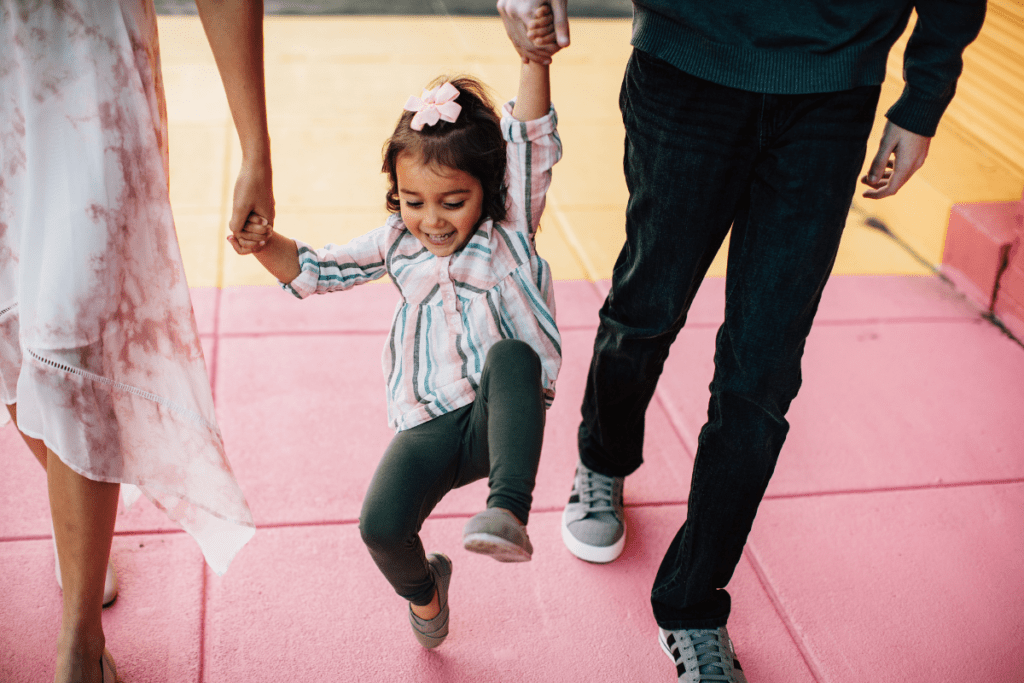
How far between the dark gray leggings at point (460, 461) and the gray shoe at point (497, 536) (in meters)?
0.03

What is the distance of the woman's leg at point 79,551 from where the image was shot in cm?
158

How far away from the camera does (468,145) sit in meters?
1.69

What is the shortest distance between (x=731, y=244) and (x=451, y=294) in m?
0.55

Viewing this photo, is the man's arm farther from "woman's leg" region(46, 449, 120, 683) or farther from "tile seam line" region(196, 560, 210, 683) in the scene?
"tile seam line" region(196, 560, 210, 683)

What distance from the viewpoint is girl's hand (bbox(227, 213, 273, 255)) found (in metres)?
1.60

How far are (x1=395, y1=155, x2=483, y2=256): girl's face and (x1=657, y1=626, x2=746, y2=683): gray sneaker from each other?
0.93 m

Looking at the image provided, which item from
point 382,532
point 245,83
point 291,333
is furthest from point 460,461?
point 291,333

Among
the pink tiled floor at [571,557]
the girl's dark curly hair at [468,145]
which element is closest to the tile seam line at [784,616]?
the pink tiled floor at [571,557]

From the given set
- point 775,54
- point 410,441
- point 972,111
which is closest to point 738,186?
point 775,54

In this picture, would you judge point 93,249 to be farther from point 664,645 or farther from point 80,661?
point 664,645

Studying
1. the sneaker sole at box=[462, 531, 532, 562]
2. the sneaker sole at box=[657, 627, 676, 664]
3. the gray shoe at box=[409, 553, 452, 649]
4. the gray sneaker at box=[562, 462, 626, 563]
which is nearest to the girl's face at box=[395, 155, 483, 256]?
the sneaker sole at box=[462, 531, 532, 562]

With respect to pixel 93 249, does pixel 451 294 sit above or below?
below

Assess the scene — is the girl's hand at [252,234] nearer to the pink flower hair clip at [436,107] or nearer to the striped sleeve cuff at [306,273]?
the striped sleeve cuff at [306,273]

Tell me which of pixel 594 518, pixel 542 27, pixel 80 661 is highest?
pixel 542 27
